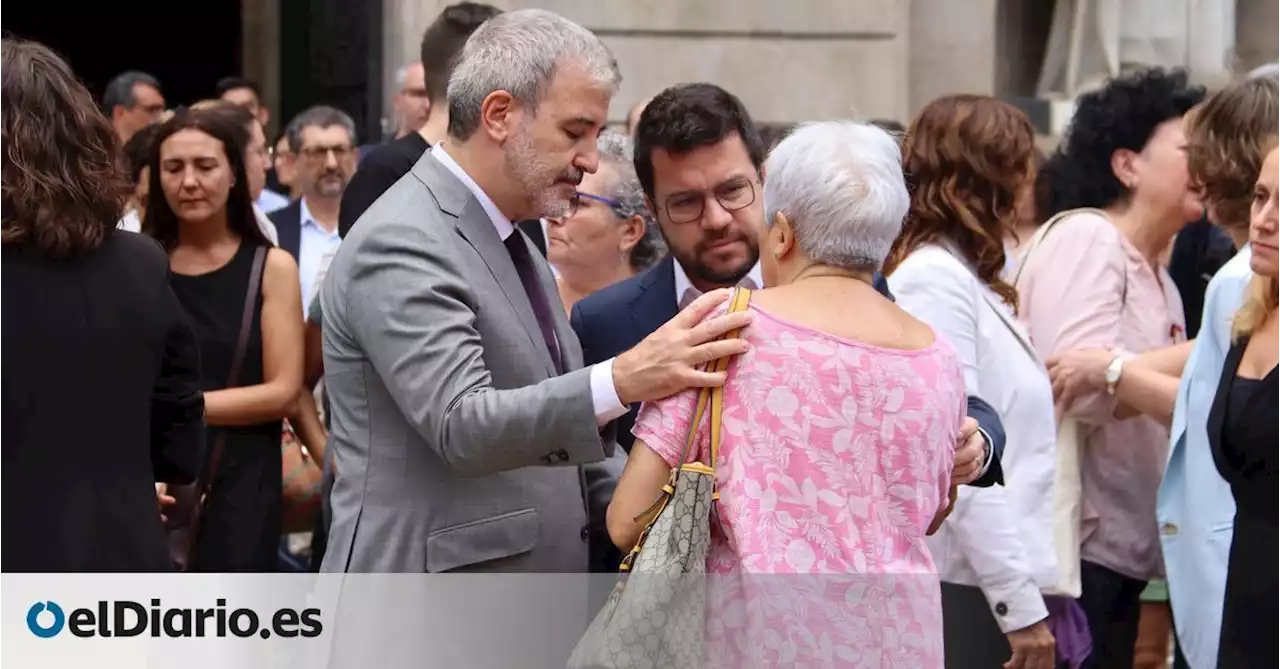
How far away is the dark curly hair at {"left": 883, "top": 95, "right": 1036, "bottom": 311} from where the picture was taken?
15.1 ft

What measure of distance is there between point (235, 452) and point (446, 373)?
2533mm

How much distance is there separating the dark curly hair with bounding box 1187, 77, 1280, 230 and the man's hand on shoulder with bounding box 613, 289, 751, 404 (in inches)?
88.6

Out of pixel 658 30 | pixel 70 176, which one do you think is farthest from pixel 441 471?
pixel 658 30

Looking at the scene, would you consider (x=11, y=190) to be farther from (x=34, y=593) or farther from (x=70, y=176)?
(x=34, y=593)

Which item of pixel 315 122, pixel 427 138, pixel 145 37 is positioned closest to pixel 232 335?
pixel 427 138

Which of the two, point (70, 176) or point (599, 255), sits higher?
point (70, 176)

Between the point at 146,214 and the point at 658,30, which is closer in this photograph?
the point at 146,214

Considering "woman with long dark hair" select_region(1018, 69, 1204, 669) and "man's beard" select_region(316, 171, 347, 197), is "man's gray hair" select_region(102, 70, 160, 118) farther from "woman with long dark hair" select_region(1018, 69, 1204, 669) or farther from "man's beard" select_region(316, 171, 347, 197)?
"woman with long dark hair" select_region(1018, 69, 1204, 669)

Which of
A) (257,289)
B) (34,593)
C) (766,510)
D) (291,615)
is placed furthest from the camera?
(257,289)

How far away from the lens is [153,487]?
375cm

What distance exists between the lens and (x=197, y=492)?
A: 5469 millimetres

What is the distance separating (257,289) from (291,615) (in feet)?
6.08

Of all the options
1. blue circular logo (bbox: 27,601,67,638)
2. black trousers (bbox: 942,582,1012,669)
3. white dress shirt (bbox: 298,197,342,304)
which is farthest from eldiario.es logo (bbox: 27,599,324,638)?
white dress shirt (bbox: 298,197,342,304)

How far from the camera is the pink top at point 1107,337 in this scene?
5203mm
